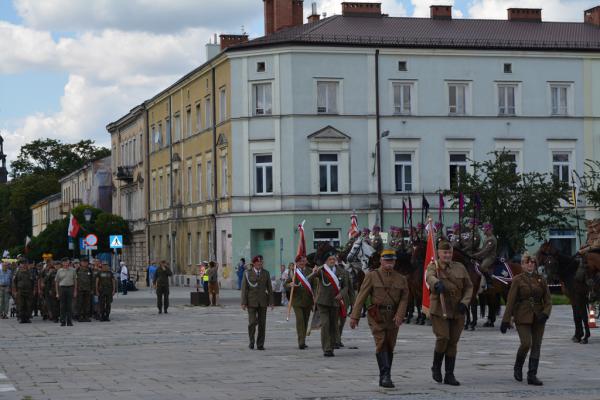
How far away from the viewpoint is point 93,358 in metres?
21.8

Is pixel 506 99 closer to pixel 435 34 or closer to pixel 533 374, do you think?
pixel 435 34

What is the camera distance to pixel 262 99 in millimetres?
59812

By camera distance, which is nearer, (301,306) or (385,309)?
(385,309)

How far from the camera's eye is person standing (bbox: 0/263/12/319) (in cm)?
3831

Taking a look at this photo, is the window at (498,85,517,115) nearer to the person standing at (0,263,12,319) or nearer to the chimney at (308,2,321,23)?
the chimney at (308,2,321,23)

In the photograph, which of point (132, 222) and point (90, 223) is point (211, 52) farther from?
point (132, 222)

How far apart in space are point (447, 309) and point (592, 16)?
54.6 meters

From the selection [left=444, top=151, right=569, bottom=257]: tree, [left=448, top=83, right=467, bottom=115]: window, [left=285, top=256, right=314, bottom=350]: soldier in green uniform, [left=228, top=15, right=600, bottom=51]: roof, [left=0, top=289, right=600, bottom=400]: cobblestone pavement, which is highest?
[left=228, top=15, right=600, bottom=51]: roof

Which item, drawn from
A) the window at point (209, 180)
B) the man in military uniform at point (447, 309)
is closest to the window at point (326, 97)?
the window at point (209, 180)

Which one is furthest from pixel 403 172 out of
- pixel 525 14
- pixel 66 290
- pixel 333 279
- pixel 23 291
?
pixel 333 279

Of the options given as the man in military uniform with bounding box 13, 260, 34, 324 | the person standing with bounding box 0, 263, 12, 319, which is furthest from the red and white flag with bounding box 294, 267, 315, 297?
the person standing with bounding box 0, 263, 12, 319

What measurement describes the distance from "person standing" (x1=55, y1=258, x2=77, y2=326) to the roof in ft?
87.5

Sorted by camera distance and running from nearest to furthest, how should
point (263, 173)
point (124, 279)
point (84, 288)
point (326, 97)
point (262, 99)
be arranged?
point (84, 288)
point (326, 97)
point (263, 173)
point (262, 99)
point (124, 279)

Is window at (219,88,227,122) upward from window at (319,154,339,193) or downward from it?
upward
